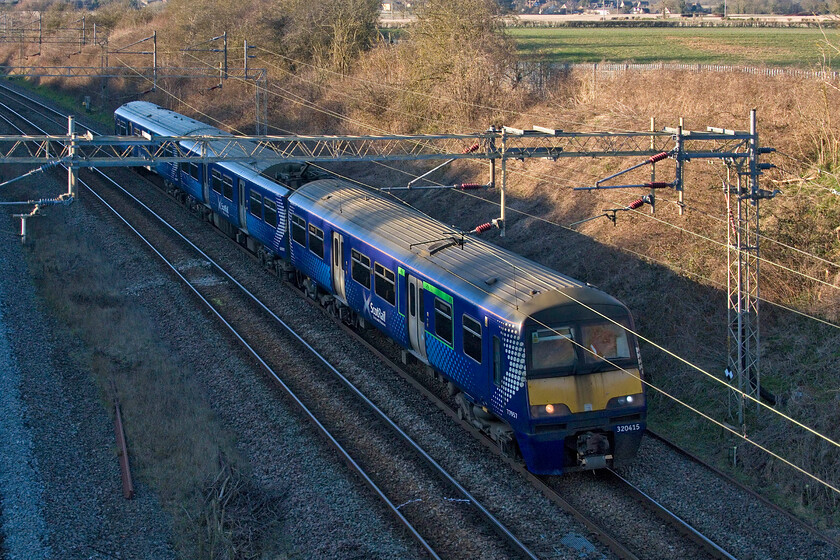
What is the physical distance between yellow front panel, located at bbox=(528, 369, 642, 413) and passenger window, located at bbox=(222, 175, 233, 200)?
13.4 m

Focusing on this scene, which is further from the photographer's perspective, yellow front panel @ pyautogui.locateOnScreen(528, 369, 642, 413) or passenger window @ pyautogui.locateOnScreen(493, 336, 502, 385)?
passenger window @ pyautogui.locateOnScreen(493, 336, 502, 385)

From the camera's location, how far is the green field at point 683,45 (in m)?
32.1

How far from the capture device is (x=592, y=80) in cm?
2844

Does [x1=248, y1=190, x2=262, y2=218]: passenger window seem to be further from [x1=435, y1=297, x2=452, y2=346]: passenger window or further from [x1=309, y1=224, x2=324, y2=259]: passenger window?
[x1=435, y1=297, x2=452, y2=346]: passenger window

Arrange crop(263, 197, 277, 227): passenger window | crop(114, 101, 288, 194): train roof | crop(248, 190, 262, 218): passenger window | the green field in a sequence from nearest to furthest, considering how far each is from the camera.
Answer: crop(263, 197, 277, 227): passenger window → crop(248, 190, 262, 218): passenger window → crop(114, 101, 288, 194): train roof → the green field

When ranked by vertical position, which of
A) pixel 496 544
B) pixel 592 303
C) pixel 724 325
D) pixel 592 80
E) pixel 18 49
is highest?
pixel 18 49

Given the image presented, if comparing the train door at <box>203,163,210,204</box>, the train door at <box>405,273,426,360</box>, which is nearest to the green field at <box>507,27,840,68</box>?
the train door at <box>203,163,210,204</box>

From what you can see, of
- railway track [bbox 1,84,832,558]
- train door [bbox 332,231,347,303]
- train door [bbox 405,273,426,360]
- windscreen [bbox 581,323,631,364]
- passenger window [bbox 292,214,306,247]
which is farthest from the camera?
passenger window [bbox 292,214,306,247]

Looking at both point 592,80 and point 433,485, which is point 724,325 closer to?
point 433,485

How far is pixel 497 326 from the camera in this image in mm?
10984

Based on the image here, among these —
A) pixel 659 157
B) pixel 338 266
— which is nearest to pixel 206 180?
pixel 338 266

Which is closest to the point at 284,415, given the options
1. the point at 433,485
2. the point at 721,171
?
the point at 433,485

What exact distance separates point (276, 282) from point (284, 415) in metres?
7.37

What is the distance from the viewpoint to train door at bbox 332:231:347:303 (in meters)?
16.1
